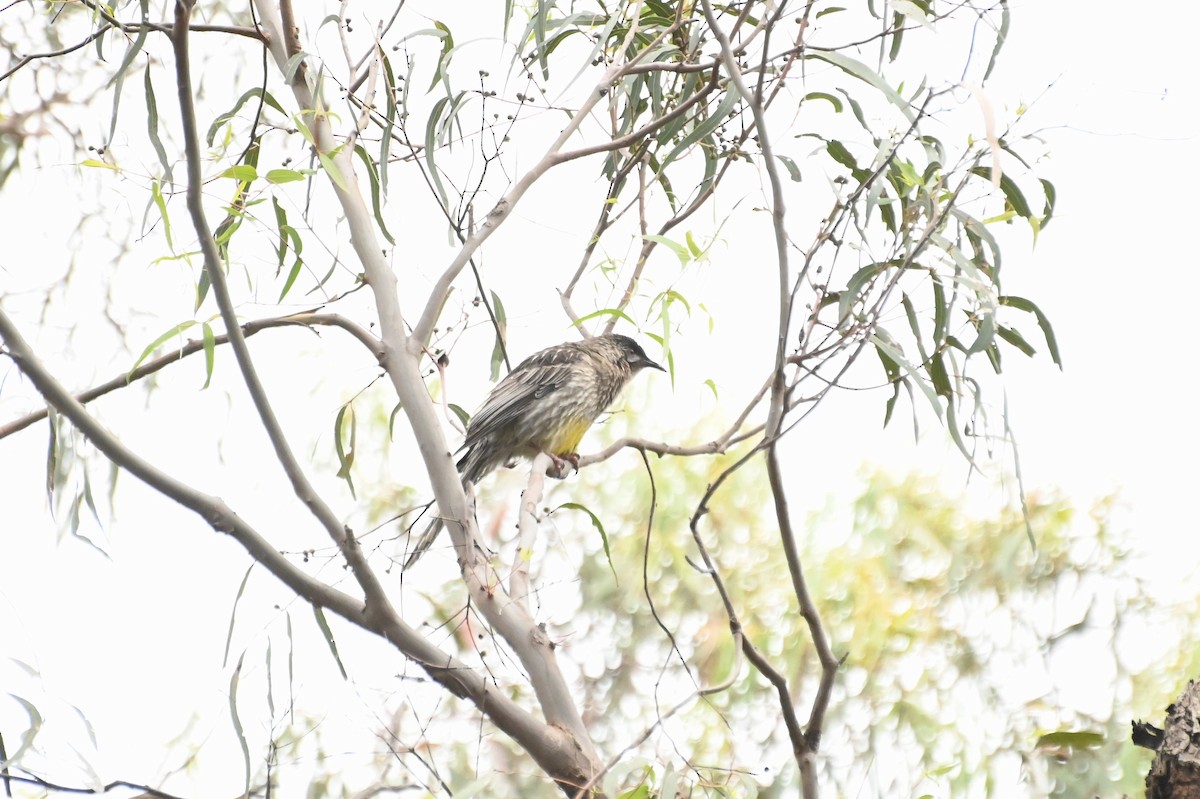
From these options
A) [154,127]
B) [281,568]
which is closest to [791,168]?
[154,127]

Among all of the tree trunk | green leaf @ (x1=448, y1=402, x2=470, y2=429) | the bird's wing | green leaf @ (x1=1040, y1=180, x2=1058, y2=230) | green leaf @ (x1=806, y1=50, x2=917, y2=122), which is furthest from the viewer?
the bird's wing

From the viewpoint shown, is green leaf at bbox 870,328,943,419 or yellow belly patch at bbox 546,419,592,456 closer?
green leaf at bbox 870,328,943,419

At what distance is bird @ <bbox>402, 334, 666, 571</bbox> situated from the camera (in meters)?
4.11

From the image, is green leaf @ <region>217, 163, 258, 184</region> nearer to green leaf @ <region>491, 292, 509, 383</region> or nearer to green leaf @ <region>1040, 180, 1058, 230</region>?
green leaf @ <region>491, 292, 509, 383</region>

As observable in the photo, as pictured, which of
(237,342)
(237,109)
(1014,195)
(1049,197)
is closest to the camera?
(237,342)

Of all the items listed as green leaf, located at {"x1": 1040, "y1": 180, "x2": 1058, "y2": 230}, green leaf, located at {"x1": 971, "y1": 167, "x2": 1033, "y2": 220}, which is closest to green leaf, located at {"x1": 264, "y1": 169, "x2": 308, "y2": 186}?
green leaf, located at {"x1": 971, "y1": 167, "x2": 1033, "y2": 220}

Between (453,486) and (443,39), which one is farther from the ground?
(443,39)

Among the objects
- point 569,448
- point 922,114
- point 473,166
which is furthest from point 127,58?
point 569,448

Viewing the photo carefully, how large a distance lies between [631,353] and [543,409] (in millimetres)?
688

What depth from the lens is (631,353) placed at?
15.5ft

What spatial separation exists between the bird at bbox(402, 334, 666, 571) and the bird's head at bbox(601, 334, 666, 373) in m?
0.11

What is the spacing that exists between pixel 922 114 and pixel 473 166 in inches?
40.7

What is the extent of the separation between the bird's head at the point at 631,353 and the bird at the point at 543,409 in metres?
0.11

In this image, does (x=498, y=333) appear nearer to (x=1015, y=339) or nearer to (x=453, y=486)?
(x=453, y=486)
